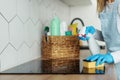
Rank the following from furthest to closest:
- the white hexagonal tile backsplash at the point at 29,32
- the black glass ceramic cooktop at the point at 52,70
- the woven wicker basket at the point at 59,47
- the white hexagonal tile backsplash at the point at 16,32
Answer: the woven wicker basket at the point at 59,47 → the white hexagonal tile backsplash at the point at 29,32 → the white hexagonal tile backsplash at the point at 16,32 → the black glass ceramic cooktop at the point at 52,70

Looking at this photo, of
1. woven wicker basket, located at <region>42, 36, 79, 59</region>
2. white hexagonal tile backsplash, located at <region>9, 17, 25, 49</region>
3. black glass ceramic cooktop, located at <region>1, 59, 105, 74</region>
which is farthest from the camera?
woven wicker basket, located at <region>42, 36, 79, 59</region>

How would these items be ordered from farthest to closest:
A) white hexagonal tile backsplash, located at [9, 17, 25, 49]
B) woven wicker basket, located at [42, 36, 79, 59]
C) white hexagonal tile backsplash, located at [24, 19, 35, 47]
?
woven wicker basket, located at [42, 36, 79, 59] < white hexagonal tile backsplash, located at [24, 19, 35, 47] < white hexagonal tile backsplash, located at [9, 17, 25, 49]

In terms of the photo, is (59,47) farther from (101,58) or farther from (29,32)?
(101,58)

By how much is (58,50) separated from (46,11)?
33 centimetres

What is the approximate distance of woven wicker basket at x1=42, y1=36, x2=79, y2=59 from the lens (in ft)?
4.83

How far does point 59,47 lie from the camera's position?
1.48 metres

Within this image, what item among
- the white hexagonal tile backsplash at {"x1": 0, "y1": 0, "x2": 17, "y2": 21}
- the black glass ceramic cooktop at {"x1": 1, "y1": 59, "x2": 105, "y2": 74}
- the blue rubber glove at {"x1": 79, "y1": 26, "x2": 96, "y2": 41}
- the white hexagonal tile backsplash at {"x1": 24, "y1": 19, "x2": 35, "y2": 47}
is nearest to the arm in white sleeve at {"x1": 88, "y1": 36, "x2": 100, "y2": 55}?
the blue rubber glove at {"x1": 79, "y1": 26, "x2": 96, "y2": 41}

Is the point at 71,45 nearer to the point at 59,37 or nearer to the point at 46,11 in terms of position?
the point at 59,37

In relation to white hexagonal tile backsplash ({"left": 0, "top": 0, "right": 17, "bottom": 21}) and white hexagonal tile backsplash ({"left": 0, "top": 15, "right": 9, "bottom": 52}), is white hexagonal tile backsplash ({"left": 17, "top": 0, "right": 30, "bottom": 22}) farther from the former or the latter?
white hexagonal tile backsplash ({"left": 0, "top": 15, "right": 9, "bottom": 52})

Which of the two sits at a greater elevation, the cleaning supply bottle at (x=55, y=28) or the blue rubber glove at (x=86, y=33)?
the cleaning supply bottle at (x=55, y=28)

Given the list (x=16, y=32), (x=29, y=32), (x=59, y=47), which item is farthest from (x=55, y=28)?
(x=16, y=32)

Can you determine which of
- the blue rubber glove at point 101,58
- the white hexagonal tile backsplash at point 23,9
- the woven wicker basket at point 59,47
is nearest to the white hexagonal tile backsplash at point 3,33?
the white hexagonal tile backsplash at point 23,9

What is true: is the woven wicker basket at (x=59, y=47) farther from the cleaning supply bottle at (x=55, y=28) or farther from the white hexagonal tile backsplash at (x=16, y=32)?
the white hexagonal tile backsplash at (x=16, y=32)

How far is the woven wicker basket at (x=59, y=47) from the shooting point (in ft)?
4.83
